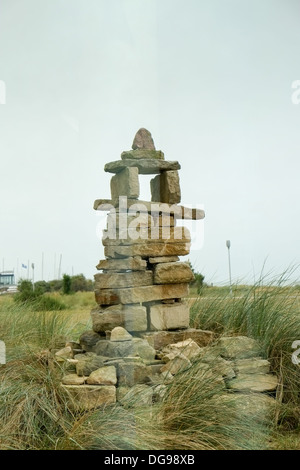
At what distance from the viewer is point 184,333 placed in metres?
5.32

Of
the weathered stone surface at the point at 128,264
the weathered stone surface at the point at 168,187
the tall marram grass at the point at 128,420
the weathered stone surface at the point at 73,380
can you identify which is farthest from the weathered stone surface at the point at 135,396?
the weathered stone surface at the point at 168,187

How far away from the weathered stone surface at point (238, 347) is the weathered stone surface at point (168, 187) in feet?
5.13

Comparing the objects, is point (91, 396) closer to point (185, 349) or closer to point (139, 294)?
point (185, 349)

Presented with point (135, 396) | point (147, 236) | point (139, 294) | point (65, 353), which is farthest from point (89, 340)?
point (135, 396)

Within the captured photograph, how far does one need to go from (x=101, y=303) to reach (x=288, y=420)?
2.10 meters

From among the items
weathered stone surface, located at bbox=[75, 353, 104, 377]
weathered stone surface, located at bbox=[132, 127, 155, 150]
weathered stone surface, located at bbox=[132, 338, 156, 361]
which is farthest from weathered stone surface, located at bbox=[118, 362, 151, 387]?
weathered stone surface, located at bbox=[132, 127, 155, 150]

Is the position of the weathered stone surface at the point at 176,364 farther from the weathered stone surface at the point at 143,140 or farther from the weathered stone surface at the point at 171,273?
the weathered stone surface at the point at 143,140

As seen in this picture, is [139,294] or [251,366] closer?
[251,366]

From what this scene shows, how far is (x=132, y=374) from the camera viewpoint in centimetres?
442

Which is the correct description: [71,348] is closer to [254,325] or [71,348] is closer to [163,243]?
[163,243]

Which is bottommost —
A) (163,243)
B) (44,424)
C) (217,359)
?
(44,424)

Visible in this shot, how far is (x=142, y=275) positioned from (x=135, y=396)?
1.48 metres
